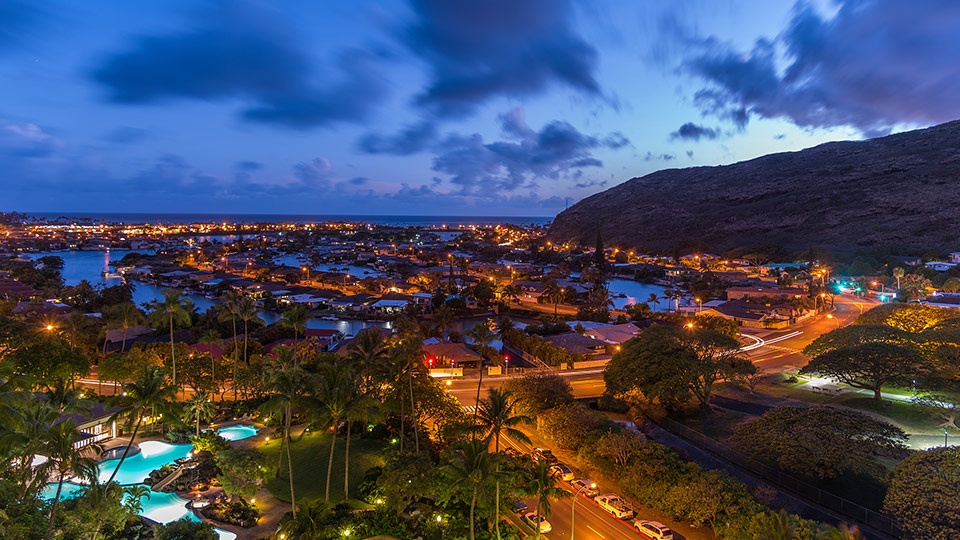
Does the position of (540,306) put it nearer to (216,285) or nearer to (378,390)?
(378,390)

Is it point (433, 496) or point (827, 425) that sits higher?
point (827, 425)

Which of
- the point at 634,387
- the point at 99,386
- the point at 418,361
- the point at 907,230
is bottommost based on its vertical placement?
the point at 99,386

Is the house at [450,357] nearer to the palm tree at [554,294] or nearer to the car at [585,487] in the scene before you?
the car at [585,487]

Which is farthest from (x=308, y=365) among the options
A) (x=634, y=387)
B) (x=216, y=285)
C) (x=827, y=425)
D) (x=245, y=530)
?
(x=216, y=285)

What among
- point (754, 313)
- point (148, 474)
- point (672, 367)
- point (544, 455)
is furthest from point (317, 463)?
point (754, 313)

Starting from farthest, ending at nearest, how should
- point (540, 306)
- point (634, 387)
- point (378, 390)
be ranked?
point (540, 306)
point (634, 387)
point (378, 390)

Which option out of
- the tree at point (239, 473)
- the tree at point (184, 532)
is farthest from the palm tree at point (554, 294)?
the tree at point (184, 532)

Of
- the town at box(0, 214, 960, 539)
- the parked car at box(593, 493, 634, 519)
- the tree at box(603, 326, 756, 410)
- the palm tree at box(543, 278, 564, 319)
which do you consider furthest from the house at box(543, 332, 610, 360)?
the parked car at box(593, 493, 634, 519)

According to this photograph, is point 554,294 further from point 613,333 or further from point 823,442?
point 823,442
